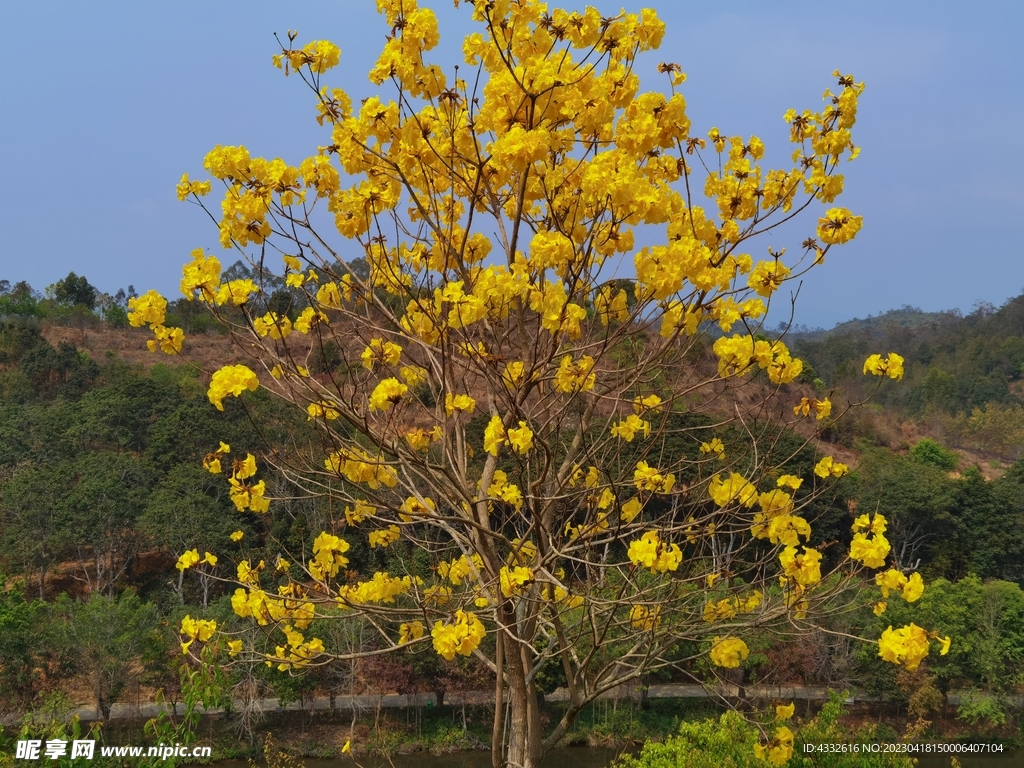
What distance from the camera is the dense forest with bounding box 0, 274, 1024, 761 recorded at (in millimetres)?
11906

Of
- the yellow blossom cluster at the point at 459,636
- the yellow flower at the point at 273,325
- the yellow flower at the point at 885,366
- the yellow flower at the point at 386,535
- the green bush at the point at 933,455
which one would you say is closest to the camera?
the yellow blossom cluster at the point at 459,636

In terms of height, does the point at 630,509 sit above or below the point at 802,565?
above

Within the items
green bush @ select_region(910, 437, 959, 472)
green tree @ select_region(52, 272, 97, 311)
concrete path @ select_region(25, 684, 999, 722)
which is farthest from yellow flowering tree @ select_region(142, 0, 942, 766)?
green tree @ select_region(52, 272, 97, 311)

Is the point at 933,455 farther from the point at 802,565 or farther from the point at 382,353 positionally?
the point at 382,353

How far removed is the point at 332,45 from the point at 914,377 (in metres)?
43.3

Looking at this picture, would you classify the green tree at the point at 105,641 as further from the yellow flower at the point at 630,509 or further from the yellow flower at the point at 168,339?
the yellow flower at the point at 630,509

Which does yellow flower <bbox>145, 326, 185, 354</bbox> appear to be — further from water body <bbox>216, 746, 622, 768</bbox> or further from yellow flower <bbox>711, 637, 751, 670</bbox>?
water body <bbox>216, 746, 622, 768</bbox>

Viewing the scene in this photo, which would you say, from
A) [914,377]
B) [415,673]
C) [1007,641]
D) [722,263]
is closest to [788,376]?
[722,263]

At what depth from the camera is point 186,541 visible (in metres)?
14.7

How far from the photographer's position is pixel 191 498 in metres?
15.4

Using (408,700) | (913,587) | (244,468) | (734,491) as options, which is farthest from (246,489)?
(408,700)

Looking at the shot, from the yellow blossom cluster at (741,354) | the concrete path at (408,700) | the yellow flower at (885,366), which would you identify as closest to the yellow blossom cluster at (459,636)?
the yellow blossom cluster at (741,354)

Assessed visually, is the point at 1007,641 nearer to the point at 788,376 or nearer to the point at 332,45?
the point at 788,376

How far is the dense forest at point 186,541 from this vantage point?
39.1ft
